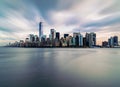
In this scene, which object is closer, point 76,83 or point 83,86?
point 83,86

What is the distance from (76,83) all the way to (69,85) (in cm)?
82

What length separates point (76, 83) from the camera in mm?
9125

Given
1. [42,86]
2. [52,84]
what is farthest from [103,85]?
[42,86]

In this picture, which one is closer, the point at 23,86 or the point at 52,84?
the point at 23,86

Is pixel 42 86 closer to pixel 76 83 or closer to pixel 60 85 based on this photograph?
pixel 60 85

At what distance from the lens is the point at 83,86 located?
849 centimetres

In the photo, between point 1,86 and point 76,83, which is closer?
point 1,86

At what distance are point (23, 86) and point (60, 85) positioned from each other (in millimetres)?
2913

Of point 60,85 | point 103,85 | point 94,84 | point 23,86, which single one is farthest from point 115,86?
point 23,86

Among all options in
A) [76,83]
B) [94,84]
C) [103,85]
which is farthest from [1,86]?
[103,85]

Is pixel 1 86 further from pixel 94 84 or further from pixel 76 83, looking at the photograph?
pixel 94 84

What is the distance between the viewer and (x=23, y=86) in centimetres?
827

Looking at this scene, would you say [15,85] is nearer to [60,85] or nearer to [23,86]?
[23,86]

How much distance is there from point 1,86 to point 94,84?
7.48 metres
